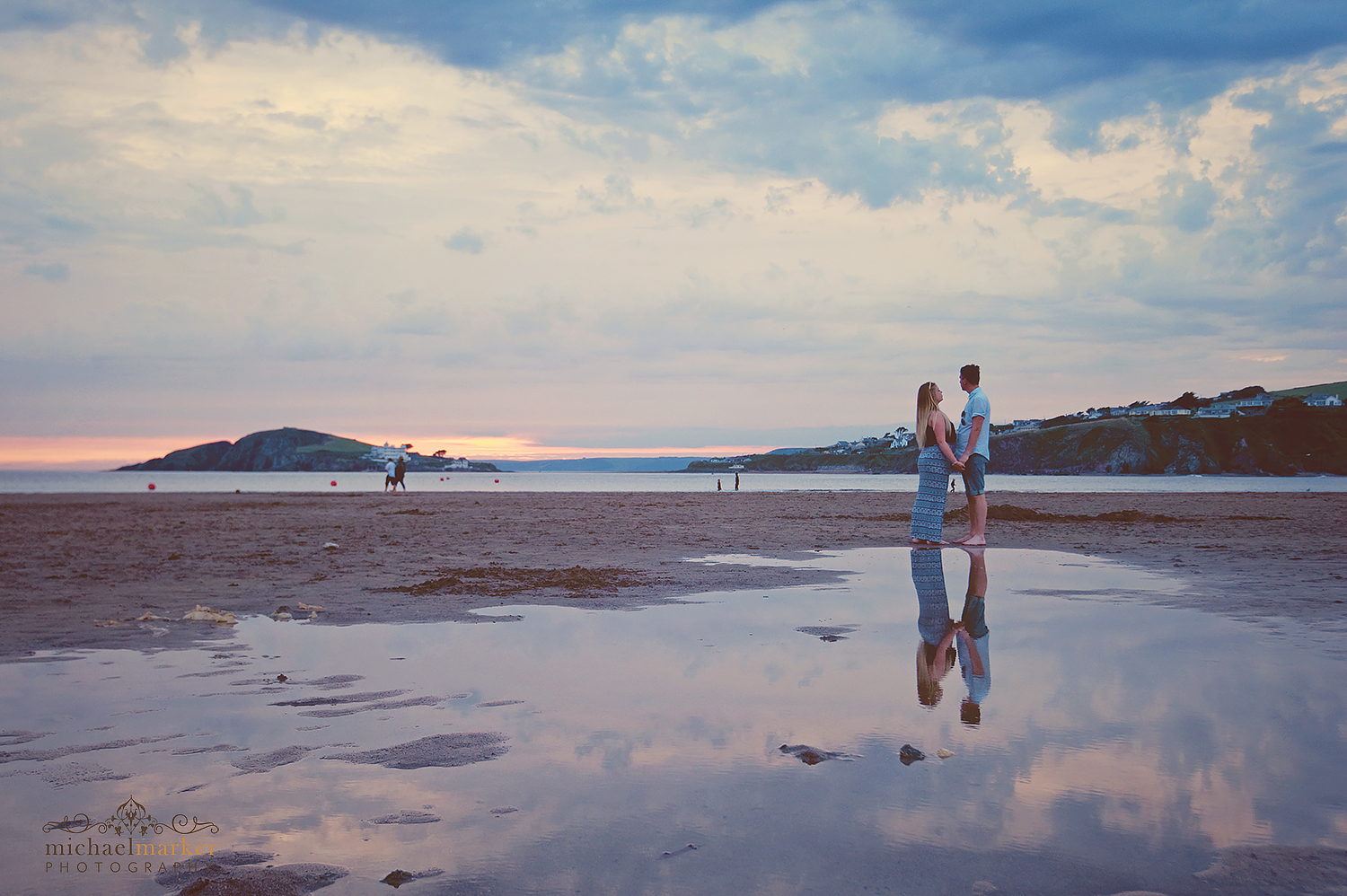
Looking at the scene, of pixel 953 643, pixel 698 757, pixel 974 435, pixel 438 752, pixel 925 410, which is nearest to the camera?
pixel 698 757

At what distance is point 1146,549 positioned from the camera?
1378 centimetres

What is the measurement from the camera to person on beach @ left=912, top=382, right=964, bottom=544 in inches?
520

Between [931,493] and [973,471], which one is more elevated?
[973,471]

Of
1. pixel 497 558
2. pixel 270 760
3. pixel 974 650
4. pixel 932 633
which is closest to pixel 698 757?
pixel 270 760

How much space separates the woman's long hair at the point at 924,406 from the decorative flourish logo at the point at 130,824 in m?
11.8

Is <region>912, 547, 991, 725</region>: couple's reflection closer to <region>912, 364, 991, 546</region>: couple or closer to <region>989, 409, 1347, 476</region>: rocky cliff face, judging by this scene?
<region>912, 364, 991, 546</region>: couple

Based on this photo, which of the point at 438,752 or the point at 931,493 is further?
the point at 931,493

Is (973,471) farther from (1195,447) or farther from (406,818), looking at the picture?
(1195,447)

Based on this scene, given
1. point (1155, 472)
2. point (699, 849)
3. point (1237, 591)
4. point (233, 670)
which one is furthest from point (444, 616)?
point (1155, 472)

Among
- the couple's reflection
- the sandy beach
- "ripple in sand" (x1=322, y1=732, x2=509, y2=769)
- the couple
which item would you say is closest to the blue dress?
the couple

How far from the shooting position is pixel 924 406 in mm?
13641

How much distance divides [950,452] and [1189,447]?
167 m

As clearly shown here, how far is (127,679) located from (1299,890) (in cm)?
592

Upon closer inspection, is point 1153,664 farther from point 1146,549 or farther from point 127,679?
point 1146,549
